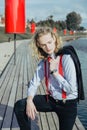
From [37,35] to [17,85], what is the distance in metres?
8.09

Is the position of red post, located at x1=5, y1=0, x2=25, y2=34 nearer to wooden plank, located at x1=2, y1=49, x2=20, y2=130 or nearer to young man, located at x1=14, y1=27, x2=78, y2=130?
wooden plank, located at x1=2, y1=49, x2=20, y2=130

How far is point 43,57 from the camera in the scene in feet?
14.9

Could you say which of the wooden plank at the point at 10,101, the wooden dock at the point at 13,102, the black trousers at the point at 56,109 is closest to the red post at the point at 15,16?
the wooden dock at the point at 13,102

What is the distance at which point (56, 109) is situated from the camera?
459cm

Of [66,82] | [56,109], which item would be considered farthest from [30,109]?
[66,82]

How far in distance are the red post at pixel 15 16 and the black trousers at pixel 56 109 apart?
41.5ft

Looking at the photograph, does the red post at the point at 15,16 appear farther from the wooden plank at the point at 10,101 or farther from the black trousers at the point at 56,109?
the black trousers at the point at 56,109

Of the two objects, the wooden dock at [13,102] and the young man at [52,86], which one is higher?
the young man at [52,86]

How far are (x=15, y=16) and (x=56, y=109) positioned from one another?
13087 millimetres

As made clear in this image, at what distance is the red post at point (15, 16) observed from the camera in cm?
1720

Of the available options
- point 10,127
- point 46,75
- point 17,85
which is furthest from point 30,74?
point 46,75

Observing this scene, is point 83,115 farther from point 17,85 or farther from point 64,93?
point 64,93

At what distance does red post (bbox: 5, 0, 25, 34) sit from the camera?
1720 centimetres

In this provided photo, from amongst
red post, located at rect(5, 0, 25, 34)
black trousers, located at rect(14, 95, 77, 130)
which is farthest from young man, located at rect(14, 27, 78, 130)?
red post, located at rect(5, 0, 25, 34)
